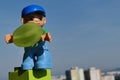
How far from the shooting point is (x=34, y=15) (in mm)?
4480

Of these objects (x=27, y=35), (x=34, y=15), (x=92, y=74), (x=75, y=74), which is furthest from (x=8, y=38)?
(x=75, y=74)

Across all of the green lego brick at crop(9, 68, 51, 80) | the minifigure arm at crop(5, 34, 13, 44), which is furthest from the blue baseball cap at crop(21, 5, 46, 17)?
the green lego brick at crop(9, 68, 51, 80)

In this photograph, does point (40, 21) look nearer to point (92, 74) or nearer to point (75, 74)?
point (92, 74)

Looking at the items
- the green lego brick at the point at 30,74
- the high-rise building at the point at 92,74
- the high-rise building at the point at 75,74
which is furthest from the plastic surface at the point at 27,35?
the high-rise building at the point at 92,74

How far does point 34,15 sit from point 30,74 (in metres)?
0.80

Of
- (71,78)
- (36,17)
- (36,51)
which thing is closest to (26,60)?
(36,51)

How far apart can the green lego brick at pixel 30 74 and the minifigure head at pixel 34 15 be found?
64cm

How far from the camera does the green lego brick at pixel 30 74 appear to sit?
4.21m

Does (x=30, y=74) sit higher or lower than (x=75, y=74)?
lower

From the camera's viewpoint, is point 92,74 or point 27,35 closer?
point 27,35

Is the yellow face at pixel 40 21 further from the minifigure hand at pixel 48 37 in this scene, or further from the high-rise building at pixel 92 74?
the high-rise building at pixel 92 74

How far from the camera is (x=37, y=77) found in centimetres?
427

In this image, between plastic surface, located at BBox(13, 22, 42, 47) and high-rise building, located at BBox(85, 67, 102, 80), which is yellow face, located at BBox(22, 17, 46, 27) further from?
high-rise building, located at BBox(85, 67, 102, 80)

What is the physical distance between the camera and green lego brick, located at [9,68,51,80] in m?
4.21
